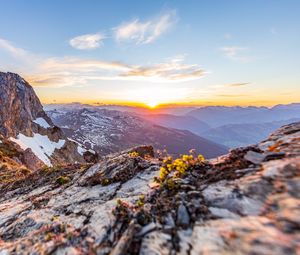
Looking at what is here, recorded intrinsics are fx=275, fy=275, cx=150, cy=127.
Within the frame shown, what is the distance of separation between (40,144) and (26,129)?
15365 millimetres

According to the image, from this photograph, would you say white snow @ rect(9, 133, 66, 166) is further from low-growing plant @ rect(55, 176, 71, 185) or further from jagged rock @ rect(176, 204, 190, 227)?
jagged rock @ rect(176, 204, 190, 227)

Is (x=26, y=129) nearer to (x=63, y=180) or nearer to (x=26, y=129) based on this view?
(x=26, y=129)

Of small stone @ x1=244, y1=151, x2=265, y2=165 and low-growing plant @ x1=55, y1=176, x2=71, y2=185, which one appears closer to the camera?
small stone @ x1=244, y1=151, x2=265, y2=165

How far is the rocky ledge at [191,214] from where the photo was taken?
6.62 metres

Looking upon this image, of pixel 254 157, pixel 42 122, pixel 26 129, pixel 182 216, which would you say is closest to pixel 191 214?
pixel 182 216

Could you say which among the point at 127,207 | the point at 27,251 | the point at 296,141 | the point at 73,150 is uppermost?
the point at 296,141

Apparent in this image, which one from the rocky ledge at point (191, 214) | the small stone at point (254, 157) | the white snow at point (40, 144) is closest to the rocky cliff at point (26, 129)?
the white snow at point (40, 144)

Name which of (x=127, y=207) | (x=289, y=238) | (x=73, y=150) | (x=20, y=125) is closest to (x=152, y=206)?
(x=127, y=207)

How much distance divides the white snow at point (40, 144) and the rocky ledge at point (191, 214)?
11394 cm

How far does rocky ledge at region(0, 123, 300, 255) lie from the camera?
662cm

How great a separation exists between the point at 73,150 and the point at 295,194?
145154mm

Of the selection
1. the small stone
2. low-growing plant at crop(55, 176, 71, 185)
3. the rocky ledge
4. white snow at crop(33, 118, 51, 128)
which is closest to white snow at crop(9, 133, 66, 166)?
white snow at crop(33, 118, 51, 128)

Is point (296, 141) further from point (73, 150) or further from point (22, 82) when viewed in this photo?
point (22, 82)

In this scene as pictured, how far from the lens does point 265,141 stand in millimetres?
11609
